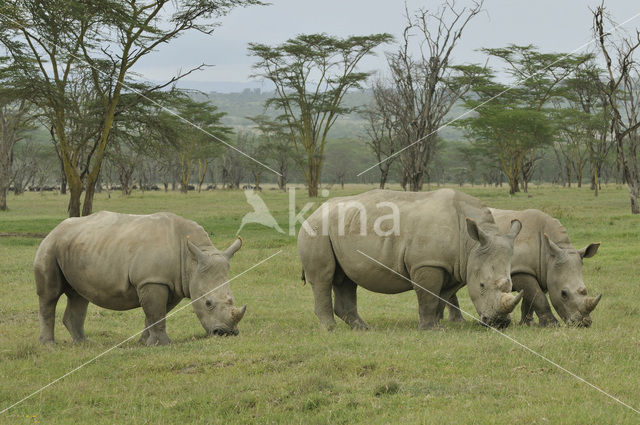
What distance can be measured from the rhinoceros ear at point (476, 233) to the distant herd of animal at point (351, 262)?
0.01 meters

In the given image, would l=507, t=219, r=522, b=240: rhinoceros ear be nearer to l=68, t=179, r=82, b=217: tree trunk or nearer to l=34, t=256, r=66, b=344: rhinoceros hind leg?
l=34, t=256, r=66, b=344: rhinoceros hind leg

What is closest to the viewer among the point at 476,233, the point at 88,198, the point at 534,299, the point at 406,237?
the point at 476,233

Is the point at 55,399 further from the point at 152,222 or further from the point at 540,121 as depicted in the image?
the point at 540,121

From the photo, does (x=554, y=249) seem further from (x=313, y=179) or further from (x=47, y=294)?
(x=313, y=179)

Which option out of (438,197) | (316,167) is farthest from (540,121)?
(438,197)

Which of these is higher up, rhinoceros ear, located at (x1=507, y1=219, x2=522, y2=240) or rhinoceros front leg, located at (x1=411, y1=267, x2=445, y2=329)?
rhinoceros ear, located at (x1=507, y1=219, x2=522, y2=240)

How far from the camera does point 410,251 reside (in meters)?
8.67

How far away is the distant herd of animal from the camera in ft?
26.3

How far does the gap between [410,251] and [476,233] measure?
930mm

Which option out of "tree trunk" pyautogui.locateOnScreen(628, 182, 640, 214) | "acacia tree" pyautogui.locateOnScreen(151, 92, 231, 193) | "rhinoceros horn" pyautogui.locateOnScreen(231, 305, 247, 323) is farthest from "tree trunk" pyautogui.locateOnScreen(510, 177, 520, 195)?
"rhinoceros horn" pyautogui.locateOnScreen(231, 305, 247, 323)

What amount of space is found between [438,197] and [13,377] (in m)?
5.39

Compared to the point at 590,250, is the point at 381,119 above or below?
above

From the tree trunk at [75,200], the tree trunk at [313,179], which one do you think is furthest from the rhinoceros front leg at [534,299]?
the tree trunk at [313,179]

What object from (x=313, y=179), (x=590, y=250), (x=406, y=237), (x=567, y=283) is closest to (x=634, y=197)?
(x=590, y=250)
